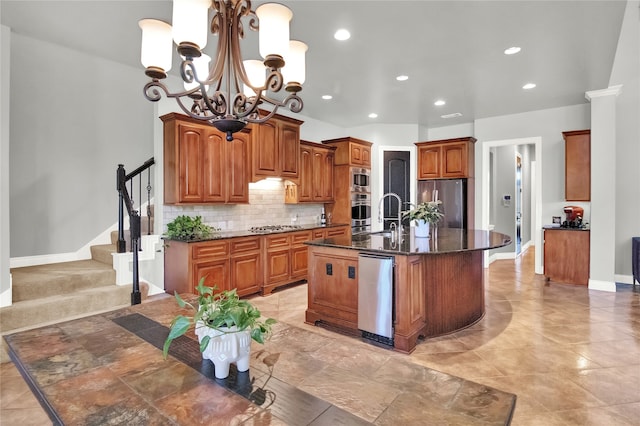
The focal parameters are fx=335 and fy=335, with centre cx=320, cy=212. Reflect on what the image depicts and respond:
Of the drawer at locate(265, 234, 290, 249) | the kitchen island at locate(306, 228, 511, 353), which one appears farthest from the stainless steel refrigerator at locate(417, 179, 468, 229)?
the drawer at locate(265, 234, 290, 249)

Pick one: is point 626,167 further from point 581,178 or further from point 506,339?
point 506,339

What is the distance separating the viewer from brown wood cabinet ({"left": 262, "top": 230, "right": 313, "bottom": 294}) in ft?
15.5

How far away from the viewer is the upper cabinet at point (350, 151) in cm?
632

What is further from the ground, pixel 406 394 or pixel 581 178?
pixel 581 178

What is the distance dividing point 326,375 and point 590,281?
5591 mm

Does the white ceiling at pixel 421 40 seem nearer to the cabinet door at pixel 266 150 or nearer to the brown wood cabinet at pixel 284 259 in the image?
the cabinet door at pixel 266 150

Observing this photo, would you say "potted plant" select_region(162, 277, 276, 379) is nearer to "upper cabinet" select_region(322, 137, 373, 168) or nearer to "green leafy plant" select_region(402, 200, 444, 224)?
"green leafy plant" select_region(402, 200, 444, 224)

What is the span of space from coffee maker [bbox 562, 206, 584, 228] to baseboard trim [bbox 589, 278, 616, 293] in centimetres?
86

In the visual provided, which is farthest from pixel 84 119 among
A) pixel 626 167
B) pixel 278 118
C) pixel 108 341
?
pixel 626 167

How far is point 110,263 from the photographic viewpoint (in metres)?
4.18

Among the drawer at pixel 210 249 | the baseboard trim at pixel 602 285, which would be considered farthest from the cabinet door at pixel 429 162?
the drawer at pixel 210 249

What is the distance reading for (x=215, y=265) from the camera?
4.08m

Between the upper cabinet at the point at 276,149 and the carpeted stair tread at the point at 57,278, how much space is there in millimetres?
2234

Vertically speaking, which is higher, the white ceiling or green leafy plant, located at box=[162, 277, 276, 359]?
the white ceiling
